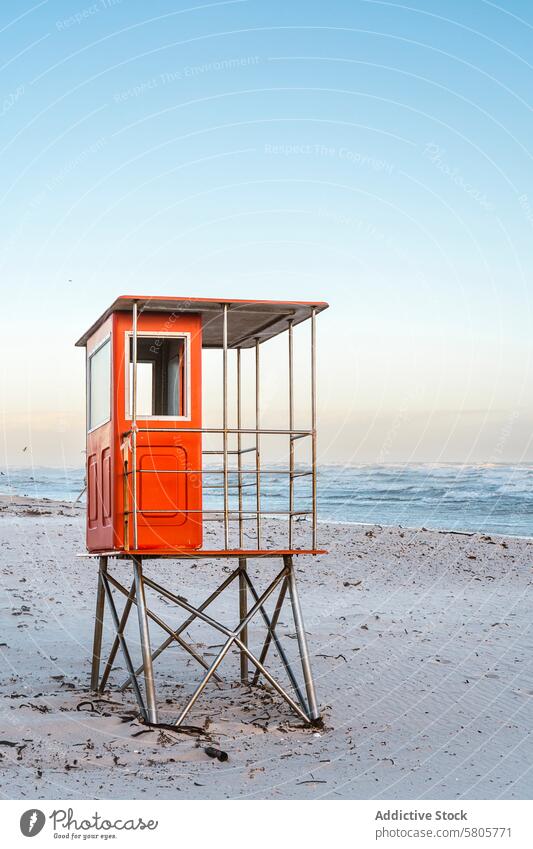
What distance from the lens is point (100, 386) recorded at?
40.9 feet

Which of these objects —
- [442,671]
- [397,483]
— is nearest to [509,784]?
[442,671]

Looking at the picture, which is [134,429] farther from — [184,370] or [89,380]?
[89,380]

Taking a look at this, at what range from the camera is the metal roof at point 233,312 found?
1102cm

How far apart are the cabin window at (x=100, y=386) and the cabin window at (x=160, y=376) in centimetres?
30

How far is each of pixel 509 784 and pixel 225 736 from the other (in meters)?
2.89

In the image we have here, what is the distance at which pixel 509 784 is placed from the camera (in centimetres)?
915

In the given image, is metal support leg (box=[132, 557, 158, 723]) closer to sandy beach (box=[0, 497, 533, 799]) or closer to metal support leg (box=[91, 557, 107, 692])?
sandy beach (box=[0, 497, 533, 799])

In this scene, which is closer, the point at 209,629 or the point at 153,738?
the point at 153,738

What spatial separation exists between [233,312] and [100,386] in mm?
1841

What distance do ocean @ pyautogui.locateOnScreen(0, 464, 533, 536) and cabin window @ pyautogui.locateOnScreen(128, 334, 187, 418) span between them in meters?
31.4

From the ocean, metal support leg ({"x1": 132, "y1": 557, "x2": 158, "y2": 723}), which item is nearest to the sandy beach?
metal support leg ({"x1": 132, "y1": 557, "x2": 158, "y2": 723})

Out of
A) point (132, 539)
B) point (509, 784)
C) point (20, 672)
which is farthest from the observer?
point (20, 672)

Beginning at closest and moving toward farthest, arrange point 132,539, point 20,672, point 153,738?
point 153,738 → point 132,539 → point 20,672

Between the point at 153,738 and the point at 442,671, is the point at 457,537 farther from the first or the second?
the point at 153,738
